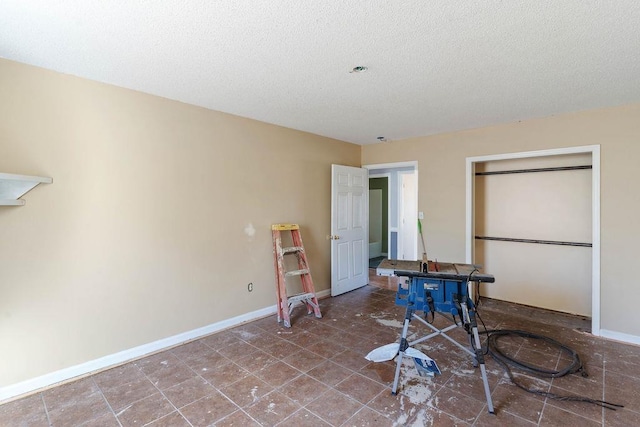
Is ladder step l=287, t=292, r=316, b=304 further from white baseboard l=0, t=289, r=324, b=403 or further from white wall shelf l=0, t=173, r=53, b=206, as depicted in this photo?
white wall shelf l=0, t=173, r=53, b=206

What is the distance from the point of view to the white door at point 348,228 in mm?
4645

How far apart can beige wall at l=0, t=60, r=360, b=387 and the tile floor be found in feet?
1.32

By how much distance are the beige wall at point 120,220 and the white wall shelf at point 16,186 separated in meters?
0.08

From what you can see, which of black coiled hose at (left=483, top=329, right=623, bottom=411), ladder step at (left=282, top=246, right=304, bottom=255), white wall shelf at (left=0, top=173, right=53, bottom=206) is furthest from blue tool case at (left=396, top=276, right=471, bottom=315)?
white wall shelf at (left=0, top=173, right=53, bottom=206)

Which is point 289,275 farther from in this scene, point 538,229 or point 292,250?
point 538,229

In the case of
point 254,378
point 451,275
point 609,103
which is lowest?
point 254,378

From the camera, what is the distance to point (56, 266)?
244cm

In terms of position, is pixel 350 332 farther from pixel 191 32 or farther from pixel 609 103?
pixel 609 103

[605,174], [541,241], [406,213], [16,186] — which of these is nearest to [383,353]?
[541,241]

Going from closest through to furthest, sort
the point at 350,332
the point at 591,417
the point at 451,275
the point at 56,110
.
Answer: the point at 591,417 < the point at 451,275 < the point at 56,110 < the point at 350,332

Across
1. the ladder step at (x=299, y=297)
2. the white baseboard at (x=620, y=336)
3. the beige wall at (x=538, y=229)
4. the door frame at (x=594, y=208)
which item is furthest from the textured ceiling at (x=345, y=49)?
the white baseboard at (x=620, y=336)

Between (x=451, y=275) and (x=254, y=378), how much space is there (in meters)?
1.76

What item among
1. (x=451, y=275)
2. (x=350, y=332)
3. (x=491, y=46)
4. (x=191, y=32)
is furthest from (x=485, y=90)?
(x=350, y=332)

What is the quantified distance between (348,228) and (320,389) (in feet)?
9.23
